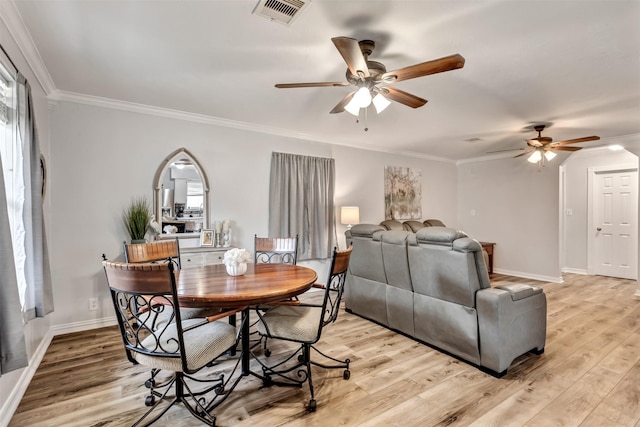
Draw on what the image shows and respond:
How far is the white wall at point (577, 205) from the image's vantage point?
6098 millimetres

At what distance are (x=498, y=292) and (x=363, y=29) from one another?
2.17 metres

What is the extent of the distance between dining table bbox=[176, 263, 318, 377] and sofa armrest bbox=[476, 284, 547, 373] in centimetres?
139

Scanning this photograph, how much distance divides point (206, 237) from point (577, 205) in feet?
23.5

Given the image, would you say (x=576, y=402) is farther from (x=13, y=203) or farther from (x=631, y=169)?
(x=631, y=169)

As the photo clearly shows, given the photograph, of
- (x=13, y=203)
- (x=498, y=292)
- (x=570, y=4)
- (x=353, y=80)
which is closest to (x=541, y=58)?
(x=570, y=4)

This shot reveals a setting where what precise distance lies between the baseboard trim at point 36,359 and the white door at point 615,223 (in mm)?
8291

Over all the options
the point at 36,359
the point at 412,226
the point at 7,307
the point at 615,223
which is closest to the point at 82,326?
the point at 36,359

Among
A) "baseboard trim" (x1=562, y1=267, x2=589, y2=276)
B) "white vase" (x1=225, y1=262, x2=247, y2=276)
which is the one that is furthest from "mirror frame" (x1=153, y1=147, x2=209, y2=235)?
"baseboard trim" (x1=562, y1=267, x2=589, y2=276)

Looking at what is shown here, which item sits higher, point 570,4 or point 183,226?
point 570,4

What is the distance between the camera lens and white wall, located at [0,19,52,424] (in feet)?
6.15

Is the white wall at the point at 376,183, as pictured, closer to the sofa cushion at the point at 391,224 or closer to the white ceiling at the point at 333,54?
the sofa cushion at the point at 391,224

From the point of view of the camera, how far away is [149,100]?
11.0 ft

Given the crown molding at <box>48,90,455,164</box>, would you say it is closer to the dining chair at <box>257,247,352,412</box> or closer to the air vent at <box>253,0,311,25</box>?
the air vent at <box>253,0,311,25</box>

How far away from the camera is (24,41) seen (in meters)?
2.12
